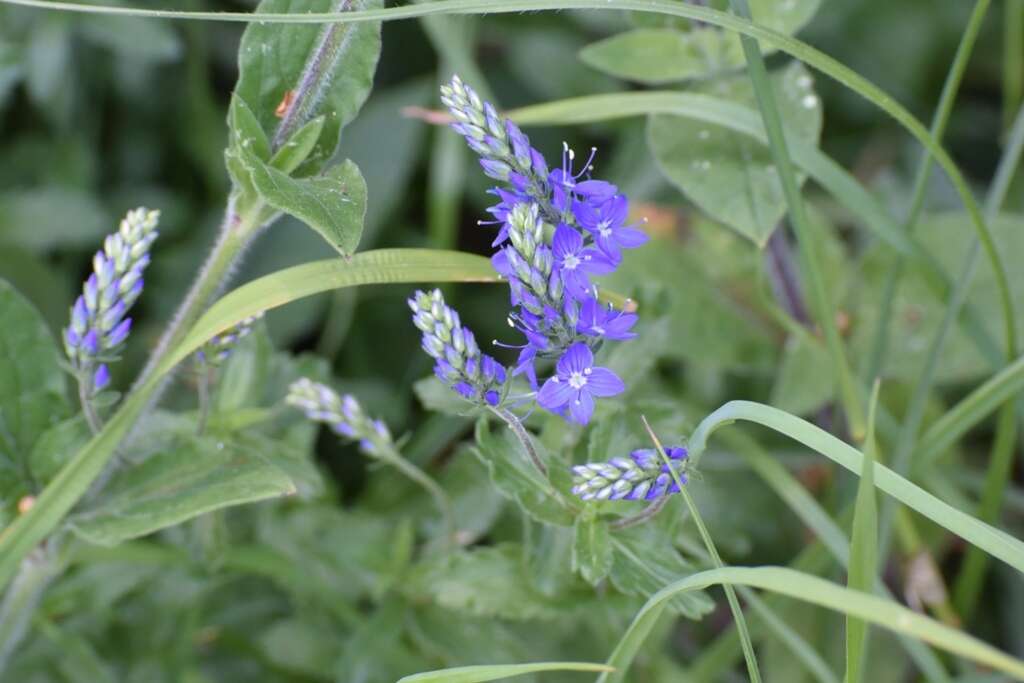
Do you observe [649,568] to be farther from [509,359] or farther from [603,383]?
[509,359]

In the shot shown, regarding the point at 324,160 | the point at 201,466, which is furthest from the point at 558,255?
the point at 201,466

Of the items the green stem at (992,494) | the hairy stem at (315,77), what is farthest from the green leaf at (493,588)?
the green stem at (992,494)

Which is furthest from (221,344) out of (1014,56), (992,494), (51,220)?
(1014,56)

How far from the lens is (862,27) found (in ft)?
12.5

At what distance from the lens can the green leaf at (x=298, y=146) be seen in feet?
→ 6.10

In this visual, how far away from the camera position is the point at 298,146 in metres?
1.88

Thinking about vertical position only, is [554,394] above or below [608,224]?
below

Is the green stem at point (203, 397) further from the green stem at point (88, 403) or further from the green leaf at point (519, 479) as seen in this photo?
the green leaf at point (519, 479)

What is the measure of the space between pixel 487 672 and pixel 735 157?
1.35 metres

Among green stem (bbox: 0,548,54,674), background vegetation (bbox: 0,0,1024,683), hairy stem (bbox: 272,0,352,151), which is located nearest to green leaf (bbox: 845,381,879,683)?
background vegetation (bbox: 0,0,1024,683)

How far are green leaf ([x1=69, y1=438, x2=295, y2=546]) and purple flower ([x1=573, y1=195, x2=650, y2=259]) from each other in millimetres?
691

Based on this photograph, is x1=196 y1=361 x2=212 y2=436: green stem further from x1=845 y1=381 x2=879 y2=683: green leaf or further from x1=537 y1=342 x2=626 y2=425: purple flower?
x1=845 y1=381 x2=879 y2=683: green leaf

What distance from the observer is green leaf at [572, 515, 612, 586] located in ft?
6.05

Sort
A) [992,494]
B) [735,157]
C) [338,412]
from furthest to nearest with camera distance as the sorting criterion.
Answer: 1. [992,494]
2. [735,157]
3. [338,412]
